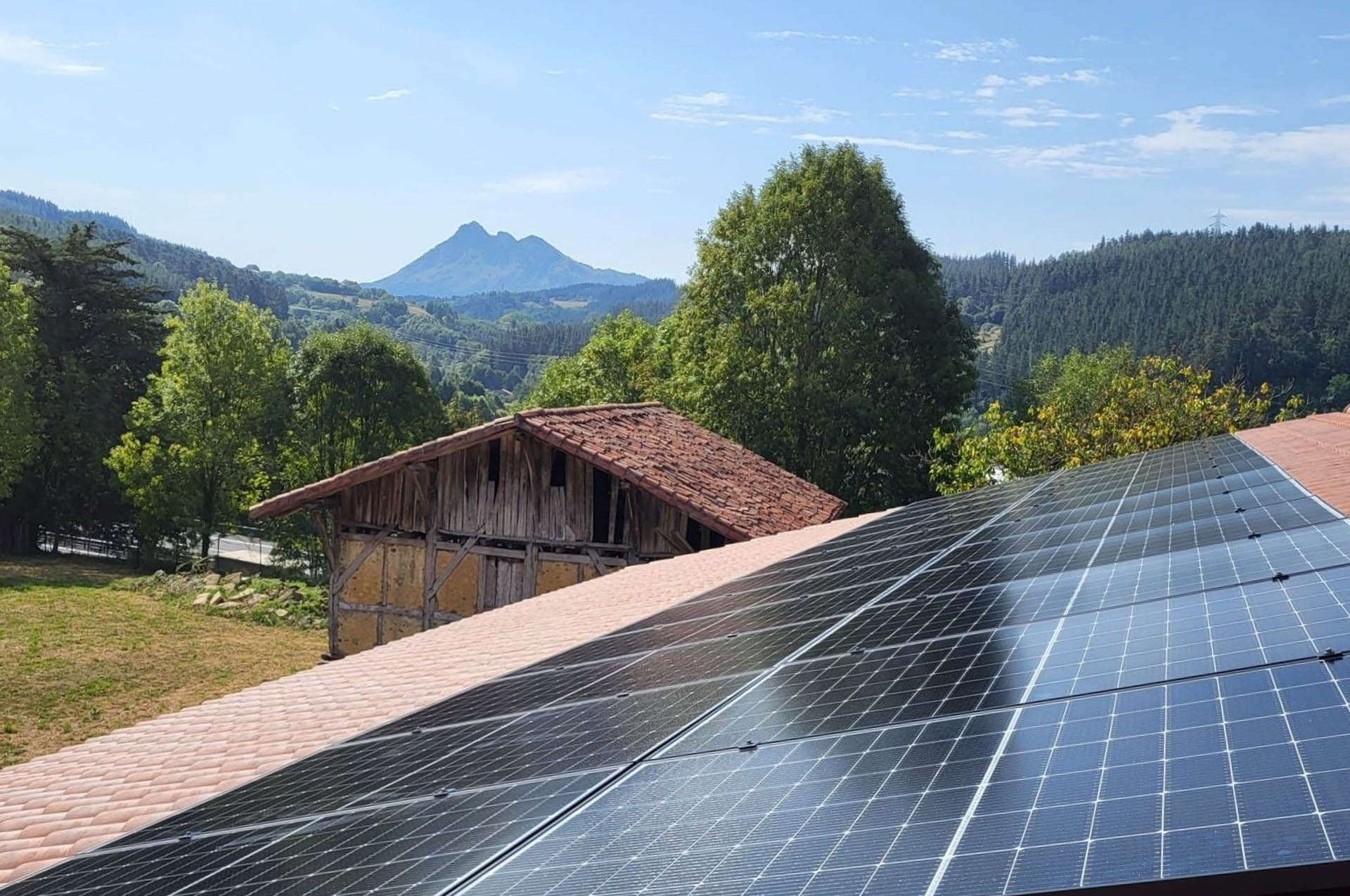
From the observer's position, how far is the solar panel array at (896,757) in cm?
306

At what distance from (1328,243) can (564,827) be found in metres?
201

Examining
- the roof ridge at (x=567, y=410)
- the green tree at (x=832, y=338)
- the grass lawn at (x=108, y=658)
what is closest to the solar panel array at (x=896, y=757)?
the roof ridge at (x=567, y=410)

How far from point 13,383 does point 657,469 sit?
34190 mm

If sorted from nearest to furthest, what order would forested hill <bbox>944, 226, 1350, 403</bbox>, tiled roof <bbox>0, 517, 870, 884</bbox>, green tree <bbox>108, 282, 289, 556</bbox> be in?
tiled roof <bbox>0, 517, 870, 884</bbox> < green tree <bbox>108, 282, 289, 556</bbox> < forested hill <bbox>944, 226, 1350, 403</bbox>

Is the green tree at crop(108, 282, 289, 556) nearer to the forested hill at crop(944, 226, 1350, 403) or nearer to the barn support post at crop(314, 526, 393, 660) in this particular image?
the barn support post at crop(314, 526, 393, 660)

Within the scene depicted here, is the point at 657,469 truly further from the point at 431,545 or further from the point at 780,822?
the point at 780,822

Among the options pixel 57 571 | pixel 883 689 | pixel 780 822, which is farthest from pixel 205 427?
pixel 780 822

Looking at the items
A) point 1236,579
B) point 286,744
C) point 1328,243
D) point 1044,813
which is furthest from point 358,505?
point 1328,243

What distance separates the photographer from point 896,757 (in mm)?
4109

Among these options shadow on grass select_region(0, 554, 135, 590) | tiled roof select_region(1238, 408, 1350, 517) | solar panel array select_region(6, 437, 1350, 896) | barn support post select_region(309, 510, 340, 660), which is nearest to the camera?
solar panel array select_region(6, 437, 1350, 896)

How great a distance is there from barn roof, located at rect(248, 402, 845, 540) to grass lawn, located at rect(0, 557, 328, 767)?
204 inches

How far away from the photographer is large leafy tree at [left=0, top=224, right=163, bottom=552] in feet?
165

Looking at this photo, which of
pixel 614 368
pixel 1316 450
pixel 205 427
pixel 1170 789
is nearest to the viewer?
pixel 1170 789

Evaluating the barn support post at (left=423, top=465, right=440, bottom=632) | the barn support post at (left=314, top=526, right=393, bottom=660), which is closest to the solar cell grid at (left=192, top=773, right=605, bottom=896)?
the barn support post at (left=423, top=465, right=440, bottom=632)
